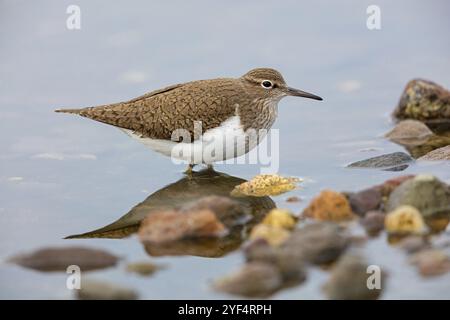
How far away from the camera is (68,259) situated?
9164 millimetres

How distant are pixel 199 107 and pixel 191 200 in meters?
1.42

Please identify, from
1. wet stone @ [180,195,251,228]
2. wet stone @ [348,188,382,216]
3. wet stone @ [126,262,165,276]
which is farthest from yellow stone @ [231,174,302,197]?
wet stone @ [126,262,165,276]

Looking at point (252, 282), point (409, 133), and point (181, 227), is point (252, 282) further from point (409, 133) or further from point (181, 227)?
point (409, 133)

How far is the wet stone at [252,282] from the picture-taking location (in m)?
8.41

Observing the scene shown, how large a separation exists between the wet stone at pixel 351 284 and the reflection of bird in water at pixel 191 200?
160cm

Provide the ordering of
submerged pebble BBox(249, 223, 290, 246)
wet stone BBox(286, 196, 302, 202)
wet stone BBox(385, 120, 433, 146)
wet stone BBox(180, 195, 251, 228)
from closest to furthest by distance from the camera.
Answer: submerged pebble BBox(249, 223, 290, 246) → wet stone BBox(180, 195, 251, 228) → wet stone BBox(286, 196, 302, 202) → wet stone BBox(385, 120, 433, 146)

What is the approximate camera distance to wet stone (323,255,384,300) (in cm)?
830

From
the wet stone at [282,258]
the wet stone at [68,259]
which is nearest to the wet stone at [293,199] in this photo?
the wet stone at [282,258]

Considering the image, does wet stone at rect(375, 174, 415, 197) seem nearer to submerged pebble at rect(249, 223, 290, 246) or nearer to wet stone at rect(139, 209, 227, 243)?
submerged pebble at rect(249, 223, 290, 246)

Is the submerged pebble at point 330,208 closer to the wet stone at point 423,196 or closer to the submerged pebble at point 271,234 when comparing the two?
the wet stone at point 423,196

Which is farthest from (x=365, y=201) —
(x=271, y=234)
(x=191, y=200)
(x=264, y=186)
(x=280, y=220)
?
(x=191, y=200)

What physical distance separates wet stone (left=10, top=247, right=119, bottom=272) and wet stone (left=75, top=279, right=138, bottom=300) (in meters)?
0.55

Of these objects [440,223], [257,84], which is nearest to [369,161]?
[257,84]
